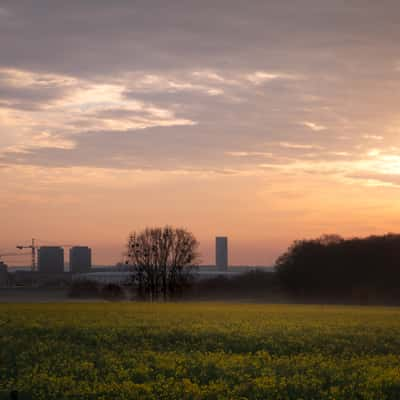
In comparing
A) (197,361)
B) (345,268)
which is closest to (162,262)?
(345,268)

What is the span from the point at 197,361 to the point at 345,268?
10604 centimetres

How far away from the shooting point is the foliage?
123m

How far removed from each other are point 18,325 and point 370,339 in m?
22.6

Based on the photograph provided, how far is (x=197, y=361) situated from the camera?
26.7 metres

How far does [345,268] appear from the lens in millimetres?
128250

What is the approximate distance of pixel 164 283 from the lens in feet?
416

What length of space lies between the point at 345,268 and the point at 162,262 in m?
37.4

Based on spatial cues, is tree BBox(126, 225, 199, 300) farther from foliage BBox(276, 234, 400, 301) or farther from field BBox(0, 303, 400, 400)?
field BBox(0, 303, 400, 400)

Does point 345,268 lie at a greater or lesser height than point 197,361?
greater

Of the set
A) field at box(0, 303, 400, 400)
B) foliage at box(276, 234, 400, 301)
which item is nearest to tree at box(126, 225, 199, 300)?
foliage at box(276, 234, 400, 301)

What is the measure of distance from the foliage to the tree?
21452mm

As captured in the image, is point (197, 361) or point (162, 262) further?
point (162, 262)

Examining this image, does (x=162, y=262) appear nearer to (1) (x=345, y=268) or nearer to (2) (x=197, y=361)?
(1) (x=345, y=268)

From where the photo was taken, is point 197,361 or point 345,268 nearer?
point 197,361
